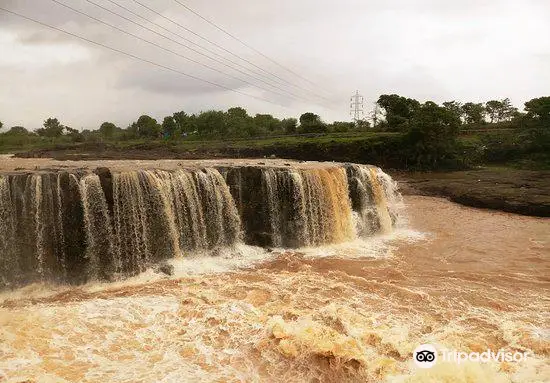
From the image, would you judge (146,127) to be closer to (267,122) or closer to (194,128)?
(194,128)

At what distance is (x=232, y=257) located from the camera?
13172mm

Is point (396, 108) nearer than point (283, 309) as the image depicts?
No

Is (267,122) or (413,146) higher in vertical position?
(267,122)

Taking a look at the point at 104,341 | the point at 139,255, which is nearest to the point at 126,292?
the point at 139,255

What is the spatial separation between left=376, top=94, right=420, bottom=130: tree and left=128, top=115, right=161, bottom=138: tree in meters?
28.2

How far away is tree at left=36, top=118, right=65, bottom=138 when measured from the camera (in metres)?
51.6

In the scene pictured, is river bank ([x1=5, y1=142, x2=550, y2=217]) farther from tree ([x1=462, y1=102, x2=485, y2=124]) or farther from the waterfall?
tree ([x1=462, y1=102, x2=485, y2=124])

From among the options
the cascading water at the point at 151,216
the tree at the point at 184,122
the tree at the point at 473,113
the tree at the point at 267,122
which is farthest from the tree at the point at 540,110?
the tree at the point at 184,122

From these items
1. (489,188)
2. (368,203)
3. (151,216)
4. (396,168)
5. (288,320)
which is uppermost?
(151,216)

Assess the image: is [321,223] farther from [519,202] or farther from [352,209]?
[519,202]

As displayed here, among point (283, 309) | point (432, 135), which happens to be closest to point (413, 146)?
point (432, 135)

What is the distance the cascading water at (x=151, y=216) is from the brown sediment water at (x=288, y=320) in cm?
43

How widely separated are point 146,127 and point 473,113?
3899cm

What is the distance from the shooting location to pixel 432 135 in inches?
1286
